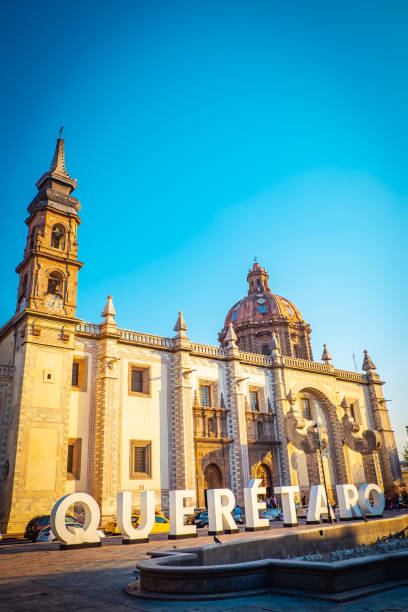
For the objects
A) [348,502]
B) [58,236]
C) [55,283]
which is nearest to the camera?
[348,502]

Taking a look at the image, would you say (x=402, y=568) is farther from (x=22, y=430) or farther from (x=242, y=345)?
(x=242, y=345)

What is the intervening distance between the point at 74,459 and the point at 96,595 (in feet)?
59.3

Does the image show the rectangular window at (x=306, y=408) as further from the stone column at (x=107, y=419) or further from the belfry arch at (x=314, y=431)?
the stone column at (x=107, y=419)

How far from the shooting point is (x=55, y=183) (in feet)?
94.7

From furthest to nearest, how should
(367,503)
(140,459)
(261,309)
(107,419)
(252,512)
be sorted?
(261,309) < (140,459) < (107,419) < (367,503) < (252,512)

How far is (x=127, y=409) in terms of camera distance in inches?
1074

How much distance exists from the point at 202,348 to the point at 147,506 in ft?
54.5

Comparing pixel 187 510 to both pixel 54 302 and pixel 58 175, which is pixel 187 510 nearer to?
pixel 54 302

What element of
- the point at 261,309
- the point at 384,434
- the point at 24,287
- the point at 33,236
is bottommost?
the point at 384,434

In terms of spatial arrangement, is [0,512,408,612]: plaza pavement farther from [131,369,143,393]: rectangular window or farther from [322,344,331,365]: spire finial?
[322,344,331,365]: spire finial

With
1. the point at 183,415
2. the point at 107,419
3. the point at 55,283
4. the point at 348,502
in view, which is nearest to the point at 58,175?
the point at 55,283

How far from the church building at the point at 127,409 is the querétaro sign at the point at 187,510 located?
13.6ft

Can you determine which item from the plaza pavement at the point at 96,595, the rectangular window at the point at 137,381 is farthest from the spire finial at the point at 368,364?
the plaza pavement at the point at 96,595

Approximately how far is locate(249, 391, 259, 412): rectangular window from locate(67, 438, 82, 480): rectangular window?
14.5 metres
